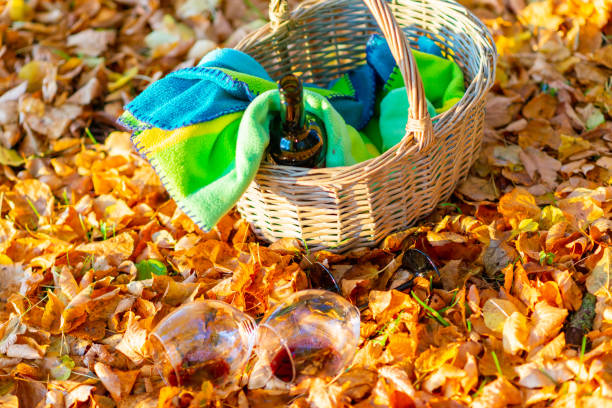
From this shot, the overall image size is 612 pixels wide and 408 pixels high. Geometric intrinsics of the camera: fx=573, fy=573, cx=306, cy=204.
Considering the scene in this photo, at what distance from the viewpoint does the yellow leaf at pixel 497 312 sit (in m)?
1.42

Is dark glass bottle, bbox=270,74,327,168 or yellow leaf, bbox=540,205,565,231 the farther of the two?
yellow leaf, bbox=540,205,565,231

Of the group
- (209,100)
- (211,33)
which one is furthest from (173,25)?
(209,100)

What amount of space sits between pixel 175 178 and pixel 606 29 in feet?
6.30

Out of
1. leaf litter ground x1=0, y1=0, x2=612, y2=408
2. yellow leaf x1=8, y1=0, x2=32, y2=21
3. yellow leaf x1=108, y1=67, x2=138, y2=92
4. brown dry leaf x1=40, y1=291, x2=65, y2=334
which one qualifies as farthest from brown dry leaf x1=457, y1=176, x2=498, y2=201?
yellow leaf x1=8, y1=0, x2=32, y2=21

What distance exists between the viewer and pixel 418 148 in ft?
4.80

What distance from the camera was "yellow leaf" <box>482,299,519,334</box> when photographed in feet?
4.66

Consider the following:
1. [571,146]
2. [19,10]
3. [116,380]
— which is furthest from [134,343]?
[19,10]

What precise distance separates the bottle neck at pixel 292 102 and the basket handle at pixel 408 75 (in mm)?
245

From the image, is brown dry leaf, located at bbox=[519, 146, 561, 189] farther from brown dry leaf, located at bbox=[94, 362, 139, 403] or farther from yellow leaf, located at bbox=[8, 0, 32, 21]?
yellow leaf, located at bbox=[8, 0, 32, 21]

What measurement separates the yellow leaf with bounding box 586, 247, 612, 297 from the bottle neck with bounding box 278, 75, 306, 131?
847 mm

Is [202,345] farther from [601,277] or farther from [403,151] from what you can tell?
[601,277]

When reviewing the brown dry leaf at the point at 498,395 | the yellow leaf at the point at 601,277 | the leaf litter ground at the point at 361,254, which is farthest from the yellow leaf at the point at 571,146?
the brown dry leaf at the point at 498,395

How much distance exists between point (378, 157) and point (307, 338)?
482 millimetres

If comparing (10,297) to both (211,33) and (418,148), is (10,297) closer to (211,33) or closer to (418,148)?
A: (418,148)
